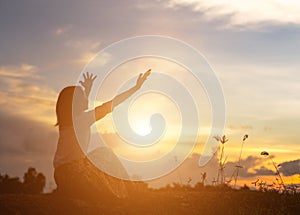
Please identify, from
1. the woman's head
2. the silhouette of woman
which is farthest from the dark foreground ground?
the woman's head

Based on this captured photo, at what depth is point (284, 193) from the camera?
514 inches

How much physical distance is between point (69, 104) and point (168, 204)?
2.68 m

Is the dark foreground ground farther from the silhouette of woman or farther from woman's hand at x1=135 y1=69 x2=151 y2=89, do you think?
woman's hand at x1=135 y1=69 x2=151 y2=89

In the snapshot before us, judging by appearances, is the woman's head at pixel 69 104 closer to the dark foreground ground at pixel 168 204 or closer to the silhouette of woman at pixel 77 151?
the silhouette of woman at pixel 77 151

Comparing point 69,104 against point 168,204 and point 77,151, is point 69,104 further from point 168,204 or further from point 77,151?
point 168,204

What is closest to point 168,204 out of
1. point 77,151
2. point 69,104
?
point 77,151

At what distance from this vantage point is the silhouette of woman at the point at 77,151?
10852mm

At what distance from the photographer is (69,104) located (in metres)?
11.0

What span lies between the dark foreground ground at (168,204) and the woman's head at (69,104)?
1.41 m

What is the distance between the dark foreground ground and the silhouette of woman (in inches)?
11.9

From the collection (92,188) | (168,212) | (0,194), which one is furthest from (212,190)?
(0,194)

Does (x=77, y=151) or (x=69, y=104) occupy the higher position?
(x=69, y=104)

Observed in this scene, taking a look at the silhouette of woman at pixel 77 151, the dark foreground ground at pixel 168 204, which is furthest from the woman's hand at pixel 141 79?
the dark foreground ground at pixel 168 204

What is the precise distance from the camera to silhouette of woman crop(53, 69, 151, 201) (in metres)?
10.9
